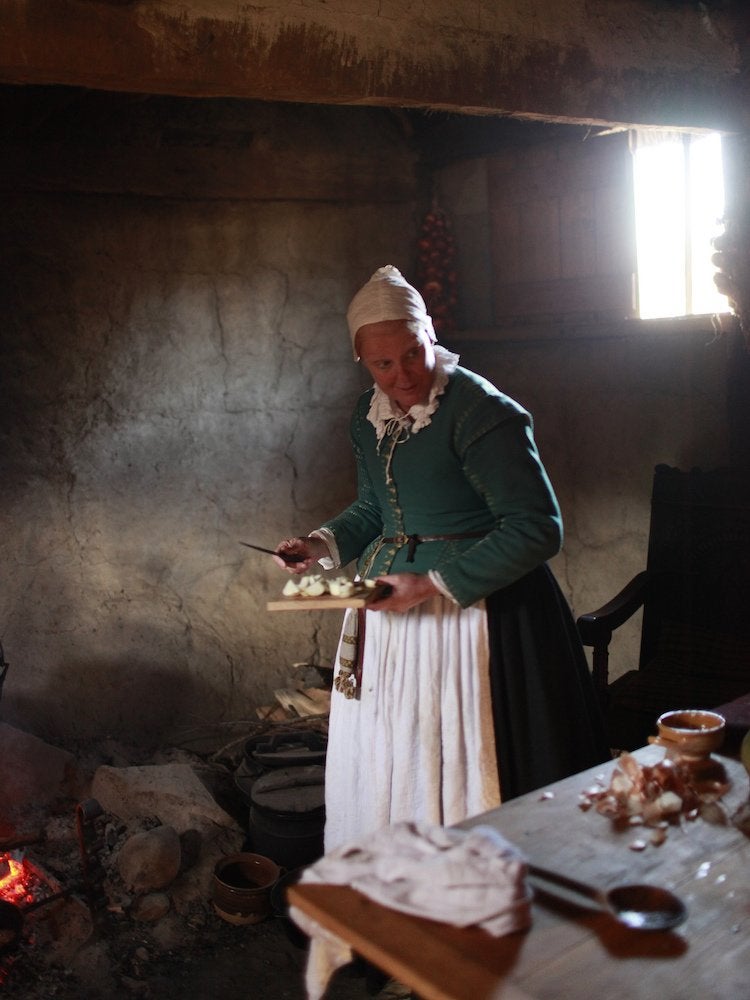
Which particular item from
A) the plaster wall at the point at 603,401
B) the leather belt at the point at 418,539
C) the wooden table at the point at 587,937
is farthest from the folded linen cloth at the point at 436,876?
the plaster wall at the point at 603,401

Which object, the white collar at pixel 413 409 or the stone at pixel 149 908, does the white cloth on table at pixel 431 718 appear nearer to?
the white collar at pixel 413 409

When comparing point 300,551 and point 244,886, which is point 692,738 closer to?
point 300,551

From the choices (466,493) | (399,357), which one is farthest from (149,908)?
(399,357)

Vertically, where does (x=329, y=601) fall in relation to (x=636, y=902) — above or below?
above

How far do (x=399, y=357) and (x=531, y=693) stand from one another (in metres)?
1.00

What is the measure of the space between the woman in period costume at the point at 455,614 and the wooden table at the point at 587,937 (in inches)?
34.0

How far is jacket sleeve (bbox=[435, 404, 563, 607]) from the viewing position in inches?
101

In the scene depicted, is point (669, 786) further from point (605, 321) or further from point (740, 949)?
point (605, 321)

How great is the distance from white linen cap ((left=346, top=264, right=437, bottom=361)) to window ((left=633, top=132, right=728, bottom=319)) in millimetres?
2295

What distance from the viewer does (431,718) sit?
2.66 m

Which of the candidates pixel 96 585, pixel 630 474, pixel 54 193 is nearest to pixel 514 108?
pixel 630 474

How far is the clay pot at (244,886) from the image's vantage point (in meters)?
3.61

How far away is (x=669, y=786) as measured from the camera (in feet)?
6.38

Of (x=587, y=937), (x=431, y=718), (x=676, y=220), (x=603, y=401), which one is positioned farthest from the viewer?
(x=603, y=401)
